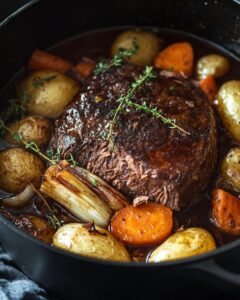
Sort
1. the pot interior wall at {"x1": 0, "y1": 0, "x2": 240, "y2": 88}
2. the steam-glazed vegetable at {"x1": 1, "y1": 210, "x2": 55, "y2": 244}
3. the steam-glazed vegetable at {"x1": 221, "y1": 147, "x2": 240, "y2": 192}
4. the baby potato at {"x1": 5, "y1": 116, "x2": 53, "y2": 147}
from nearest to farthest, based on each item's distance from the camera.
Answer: the steam-glazed vegetable at {"x1": 1, "y1": 210, "x2": 55, "y2": 244} → the steam-glazed vegetable at {"x1": 221, "y1": 147, "x2": 240, "y2": 192} → the baby potato at {"x1": 5, "y1": 116, "x2": 53, "y2": 147} → the pot interior wall at {"x1": 0, "y1": 0, "x2": 240, "y2": 88}

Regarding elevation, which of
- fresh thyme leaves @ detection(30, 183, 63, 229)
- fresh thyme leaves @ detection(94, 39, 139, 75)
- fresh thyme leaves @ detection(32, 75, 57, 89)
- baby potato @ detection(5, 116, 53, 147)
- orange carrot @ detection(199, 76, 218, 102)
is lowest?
fresh thyme leaves @ detection(30, 183, 63, 229)

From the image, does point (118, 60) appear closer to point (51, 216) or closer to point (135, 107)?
point (135, 107)

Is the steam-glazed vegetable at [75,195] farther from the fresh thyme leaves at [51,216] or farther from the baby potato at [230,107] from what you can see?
the baby potato at [230,107]

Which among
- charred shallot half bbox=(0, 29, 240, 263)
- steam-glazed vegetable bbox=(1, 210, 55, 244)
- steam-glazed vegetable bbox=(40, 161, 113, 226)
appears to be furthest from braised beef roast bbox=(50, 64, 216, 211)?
steam-glazed vegetable bbox=(1, 210, 55, 244)

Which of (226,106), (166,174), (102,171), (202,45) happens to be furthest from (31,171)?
(202,45)

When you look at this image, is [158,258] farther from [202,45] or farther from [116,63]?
[202,45]

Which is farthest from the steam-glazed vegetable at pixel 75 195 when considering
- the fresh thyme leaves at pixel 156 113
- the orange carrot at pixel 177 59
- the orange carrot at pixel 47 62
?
the orange carrot at pixel 177 59

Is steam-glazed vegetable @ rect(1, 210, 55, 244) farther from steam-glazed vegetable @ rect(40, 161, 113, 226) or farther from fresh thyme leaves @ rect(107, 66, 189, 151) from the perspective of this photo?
fresh thyme leaves @ rect(107, 66, 189, 151)

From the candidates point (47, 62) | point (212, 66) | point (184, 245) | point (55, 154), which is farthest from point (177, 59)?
point (184, 245)
